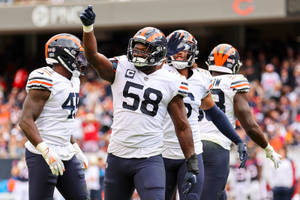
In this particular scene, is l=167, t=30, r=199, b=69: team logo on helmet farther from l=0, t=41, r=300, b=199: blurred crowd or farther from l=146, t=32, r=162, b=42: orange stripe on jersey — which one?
l=0, t=41, r=300, b=199: blurred crowd

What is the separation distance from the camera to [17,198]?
12.7 meters

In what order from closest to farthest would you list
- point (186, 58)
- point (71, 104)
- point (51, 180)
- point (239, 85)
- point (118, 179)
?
point (118, 179), point (51, 180), point (71, 104), point (186, 58), point (239, 85)

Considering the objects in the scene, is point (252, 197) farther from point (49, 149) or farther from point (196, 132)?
point (49, 149)

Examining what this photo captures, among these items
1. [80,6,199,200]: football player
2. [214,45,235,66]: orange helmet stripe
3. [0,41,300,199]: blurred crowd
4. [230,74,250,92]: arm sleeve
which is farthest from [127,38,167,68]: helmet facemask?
[0,41,300,199]: blurred crowd

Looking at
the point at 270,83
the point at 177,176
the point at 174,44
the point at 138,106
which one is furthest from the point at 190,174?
the point at 270,83

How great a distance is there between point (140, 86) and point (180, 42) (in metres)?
1.05

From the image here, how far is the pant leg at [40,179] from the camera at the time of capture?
5332mm

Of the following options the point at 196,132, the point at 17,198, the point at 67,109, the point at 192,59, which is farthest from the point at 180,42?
the point at 17,198

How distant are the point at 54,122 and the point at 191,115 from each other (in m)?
1.29

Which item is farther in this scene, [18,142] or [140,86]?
[18,142]

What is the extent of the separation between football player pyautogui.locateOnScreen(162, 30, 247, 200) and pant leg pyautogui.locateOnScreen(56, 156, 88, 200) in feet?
2.61

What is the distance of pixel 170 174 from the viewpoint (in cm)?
575

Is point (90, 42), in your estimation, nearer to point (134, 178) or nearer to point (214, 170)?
point (134, 178)

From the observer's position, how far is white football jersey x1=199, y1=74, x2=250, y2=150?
254 inches
